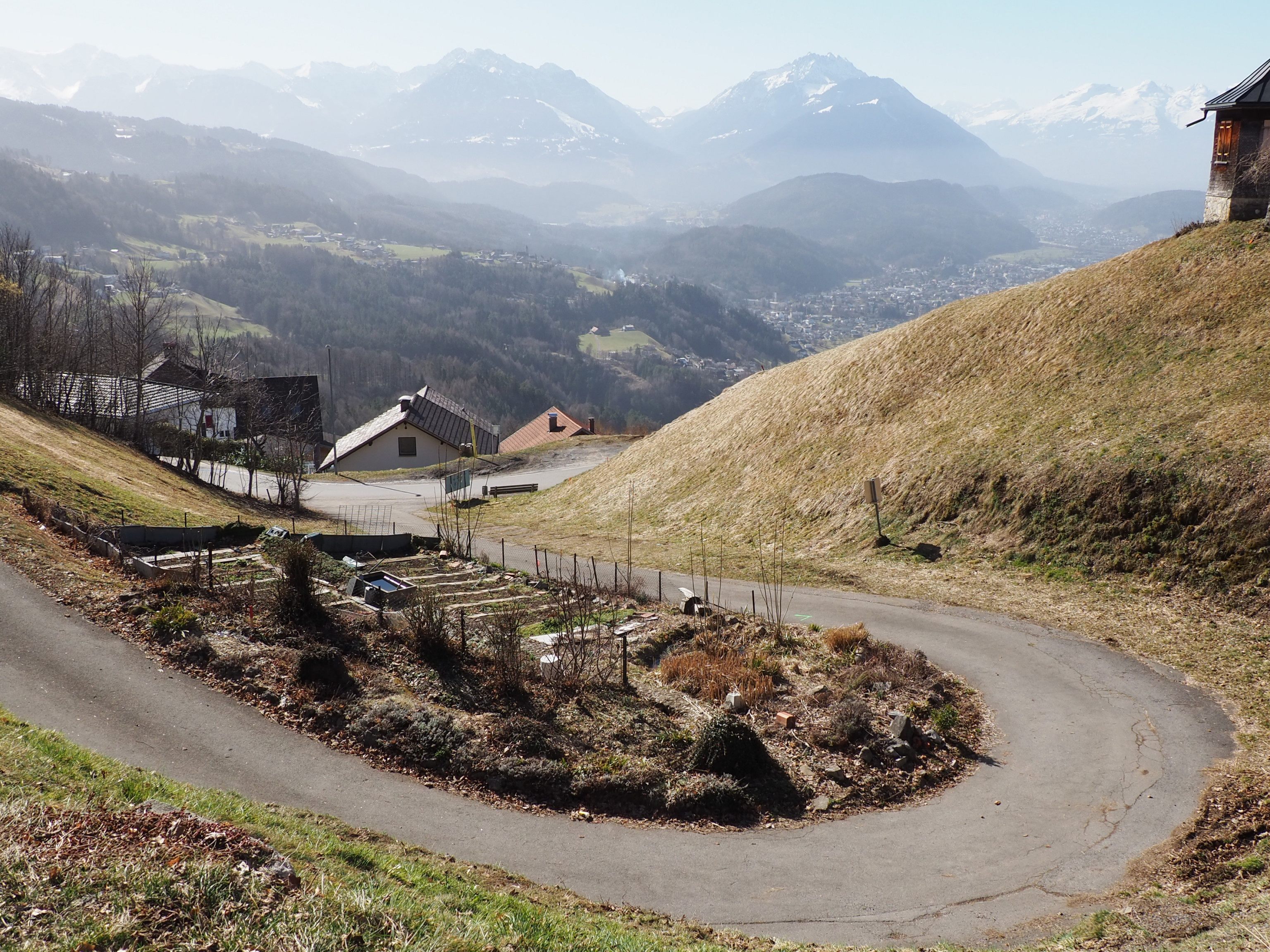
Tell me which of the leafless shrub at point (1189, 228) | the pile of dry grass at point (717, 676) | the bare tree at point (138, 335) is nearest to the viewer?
the pile of dry grass at point (717, 676)

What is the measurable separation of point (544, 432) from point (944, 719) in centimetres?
6034

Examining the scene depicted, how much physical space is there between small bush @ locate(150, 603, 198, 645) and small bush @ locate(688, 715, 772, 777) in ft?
29.4

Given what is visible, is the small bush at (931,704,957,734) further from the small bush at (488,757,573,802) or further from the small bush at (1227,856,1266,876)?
the small bush at (488,757,573,802)

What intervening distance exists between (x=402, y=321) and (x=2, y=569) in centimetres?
18275

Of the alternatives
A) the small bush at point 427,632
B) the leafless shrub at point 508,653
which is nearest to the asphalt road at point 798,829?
the leafless shrub at point 508,653

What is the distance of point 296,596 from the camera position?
15.8 m

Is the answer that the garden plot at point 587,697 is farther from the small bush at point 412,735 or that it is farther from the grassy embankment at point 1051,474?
the grassy embankment at point 1051,474

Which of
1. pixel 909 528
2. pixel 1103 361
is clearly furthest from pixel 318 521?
pixel 1103 361

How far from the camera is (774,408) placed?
38594 millimetres

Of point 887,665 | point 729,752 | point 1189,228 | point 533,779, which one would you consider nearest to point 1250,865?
point 729,752

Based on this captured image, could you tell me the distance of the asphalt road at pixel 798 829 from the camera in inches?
364

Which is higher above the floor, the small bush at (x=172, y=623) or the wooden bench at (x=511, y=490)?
the small bush at (x=172, y=623)

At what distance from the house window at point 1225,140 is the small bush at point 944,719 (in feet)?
92.7

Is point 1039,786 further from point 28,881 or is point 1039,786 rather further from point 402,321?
point 402,321
